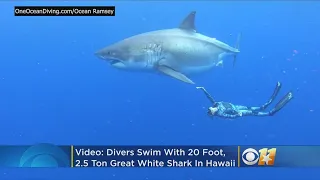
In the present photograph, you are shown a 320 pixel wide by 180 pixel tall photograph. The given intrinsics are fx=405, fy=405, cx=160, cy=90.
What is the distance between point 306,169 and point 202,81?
870 millimetres

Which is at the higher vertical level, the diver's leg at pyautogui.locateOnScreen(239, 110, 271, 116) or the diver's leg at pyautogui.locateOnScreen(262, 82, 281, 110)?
the diver's leg at pyautogui.locateOnScreen(262, 82, 281, 110)

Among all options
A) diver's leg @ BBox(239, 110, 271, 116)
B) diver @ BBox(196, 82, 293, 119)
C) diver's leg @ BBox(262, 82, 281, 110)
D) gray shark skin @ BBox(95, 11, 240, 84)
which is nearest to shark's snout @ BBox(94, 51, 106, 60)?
gray shark skin @ BBox(95, 11, 240, 84)

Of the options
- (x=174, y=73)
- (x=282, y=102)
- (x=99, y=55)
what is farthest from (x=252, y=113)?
(x=99, y=55)

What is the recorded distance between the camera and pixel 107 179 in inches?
102

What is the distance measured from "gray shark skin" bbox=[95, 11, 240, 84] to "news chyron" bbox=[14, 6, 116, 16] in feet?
0.70

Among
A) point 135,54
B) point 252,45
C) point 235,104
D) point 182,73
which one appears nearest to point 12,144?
point 135,54

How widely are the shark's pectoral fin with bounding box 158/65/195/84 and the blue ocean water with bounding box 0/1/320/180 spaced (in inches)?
1.5

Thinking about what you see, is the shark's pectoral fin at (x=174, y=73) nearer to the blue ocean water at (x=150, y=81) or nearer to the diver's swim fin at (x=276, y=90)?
the blue ocean water at (x=150, y=81)

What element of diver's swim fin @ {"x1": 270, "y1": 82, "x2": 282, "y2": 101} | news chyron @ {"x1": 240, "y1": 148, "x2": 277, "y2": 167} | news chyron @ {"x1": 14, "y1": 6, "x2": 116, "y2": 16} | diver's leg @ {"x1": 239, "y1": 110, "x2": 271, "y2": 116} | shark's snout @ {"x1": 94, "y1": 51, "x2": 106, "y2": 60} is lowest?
news chyron @ {"x1": 240, "y1": 148, "x2": 277, "y2": 167}

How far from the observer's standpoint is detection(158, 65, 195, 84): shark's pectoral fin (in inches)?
100

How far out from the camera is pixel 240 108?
100 inches

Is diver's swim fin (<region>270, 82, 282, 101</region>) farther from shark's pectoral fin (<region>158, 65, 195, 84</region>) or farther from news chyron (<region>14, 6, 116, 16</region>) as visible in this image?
news chyron (<region>14, 6, 116, 16</region>)

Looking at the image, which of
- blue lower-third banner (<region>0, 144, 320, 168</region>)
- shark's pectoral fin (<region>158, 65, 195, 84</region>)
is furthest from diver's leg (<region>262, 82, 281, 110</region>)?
shark's pectoral fin (<region>158, 65, 195, 84</region>)

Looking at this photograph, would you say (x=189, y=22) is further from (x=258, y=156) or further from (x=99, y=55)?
(x=258, y=156)
